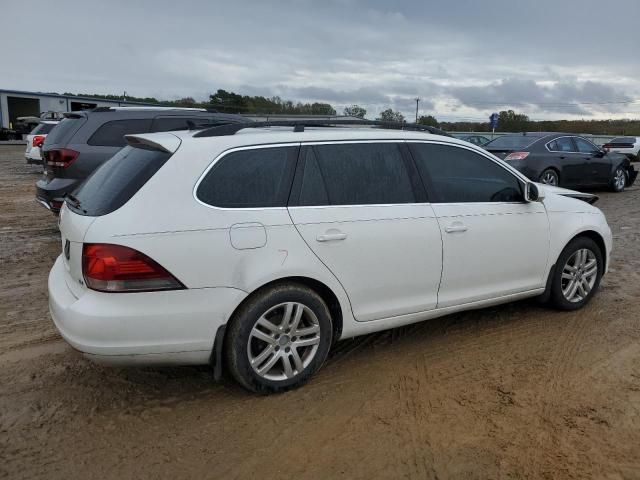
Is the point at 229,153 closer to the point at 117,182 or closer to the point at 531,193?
the point at 117,182

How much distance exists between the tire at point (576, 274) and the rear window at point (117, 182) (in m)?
3.41

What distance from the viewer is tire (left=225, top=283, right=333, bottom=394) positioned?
3244 mm

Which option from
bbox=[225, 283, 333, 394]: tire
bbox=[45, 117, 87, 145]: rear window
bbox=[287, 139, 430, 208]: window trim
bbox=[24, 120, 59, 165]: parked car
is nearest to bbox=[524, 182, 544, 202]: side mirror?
bbox=[287, 139, 430, 208]: window trim

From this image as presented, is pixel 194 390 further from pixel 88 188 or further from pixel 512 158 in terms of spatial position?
pixel 512 158

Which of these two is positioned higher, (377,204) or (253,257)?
(377,204)

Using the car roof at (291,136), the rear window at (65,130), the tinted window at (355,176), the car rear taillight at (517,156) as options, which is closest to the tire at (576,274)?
the car roof at (291,136)

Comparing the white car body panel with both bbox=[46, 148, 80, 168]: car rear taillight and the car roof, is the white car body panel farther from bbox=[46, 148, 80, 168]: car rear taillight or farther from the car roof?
bbox=[46, 148, 80, 168]: car rear taillight

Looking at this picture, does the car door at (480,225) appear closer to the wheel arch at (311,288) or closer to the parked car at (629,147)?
the wheel arch at (311,288)

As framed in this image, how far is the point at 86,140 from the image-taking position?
721 centimetres

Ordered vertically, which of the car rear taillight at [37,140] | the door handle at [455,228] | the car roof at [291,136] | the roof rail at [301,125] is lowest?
the car rear taillight at [37,140]

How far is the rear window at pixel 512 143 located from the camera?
40.5ft

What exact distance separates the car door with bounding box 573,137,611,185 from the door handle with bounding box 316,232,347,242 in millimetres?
Result: 11341

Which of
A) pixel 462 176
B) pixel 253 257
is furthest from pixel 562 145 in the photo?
pixel 253 257

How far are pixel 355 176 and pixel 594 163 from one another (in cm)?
1148
